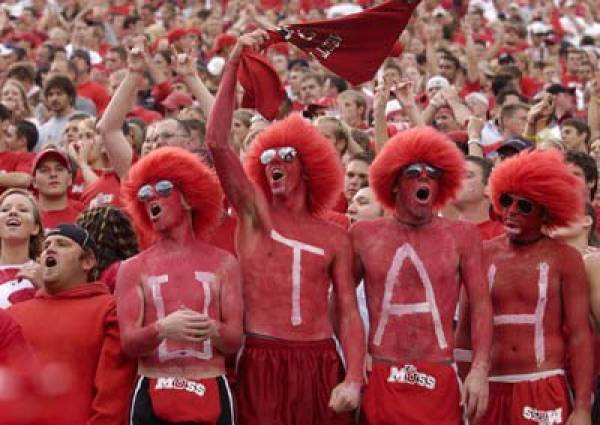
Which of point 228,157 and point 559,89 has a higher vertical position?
point 228,157

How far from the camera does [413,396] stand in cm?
696

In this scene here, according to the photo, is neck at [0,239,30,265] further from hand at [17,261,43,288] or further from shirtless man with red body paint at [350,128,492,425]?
shirtless man with red body paint at [350,128,492,425]

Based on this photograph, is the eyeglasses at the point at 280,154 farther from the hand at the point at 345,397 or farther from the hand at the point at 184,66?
the hand at the point at 184,66

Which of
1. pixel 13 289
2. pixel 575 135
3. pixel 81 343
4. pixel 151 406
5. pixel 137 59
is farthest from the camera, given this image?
pixel 575 135

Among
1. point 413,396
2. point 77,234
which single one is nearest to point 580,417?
point 413,396

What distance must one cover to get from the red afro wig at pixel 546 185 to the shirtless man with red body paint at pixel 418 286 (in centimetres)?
24

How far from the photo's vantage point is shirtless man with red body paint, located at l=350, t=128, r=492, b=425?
274 inches

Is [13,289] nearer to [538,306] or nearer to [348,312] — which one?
[348,312]

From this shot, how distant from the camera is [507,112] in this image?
38.9ft

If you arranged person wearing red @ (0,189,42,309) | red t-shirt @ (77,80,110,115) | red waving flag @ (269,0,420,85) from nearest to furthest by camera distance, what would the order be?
red waving flag @ (269,0,420,85) < person wearing red @ (0,189,42,309) < red t-shirt @ (77,80,110,115)

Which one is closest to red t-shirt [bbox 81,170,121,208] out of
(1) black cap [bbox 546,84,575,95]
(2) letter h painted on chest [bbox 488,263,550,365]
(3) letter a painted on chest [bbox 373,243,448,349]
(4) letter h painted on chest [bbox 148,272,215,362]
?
(4) letter h painted on chest [bbox 148,272,215,362]

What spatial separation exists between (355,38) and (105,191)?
2.58m

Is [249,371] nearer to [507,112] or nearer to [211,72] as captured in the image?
[507,112]

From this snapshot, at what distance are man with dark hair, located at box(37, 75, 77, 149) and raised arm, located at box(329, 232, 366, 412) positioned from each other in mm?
6148
